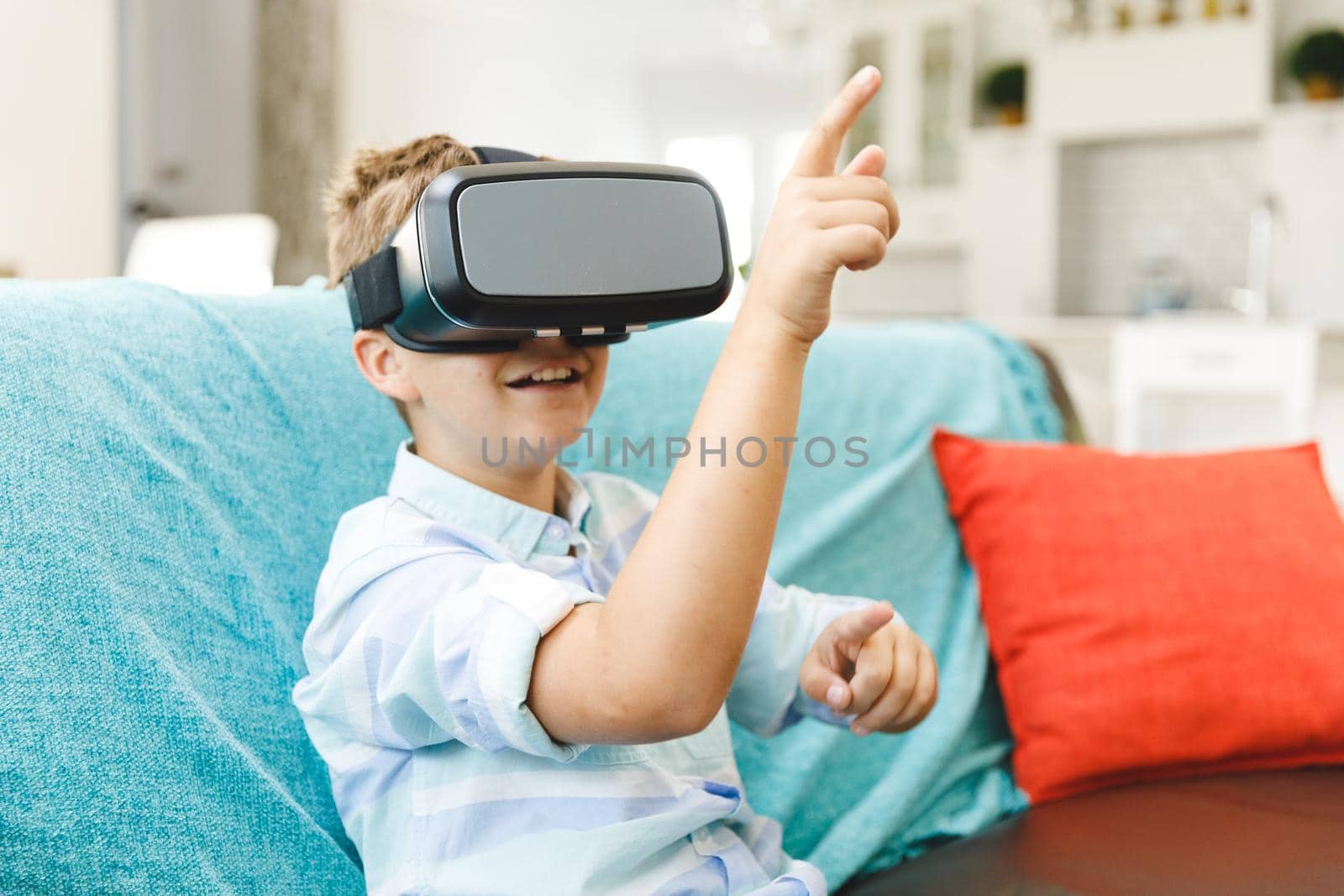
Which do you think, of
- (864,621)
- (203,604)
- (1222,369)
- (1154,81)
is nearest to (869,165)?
(864,621)

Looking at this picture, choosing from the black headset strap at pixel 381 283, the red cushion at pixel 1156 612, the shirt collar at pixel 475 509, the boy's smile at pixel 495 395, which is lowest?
the red cushion at pixel 1156 612

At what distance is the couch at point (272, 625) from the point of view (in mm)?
673

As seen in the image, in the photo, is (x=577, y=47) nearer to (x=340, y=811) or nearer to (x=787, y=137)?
(x=787, y=137)

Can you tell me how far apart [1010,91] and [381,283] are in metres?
5.13

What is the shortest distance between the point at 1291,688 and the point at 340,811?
93 centimetres

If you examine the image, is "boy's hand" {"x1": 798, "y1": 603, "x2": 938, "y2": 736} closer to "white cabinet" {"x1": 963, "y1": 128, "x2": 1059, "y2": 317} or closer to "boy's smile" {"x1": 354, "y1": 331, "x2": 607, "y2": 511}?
"boy's smile" {"x1": 354, "y1": 331, "x2": 607, "y2": 511}

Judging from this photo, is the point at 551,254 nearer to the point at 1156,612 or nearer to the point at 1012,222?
the point at 1156,612

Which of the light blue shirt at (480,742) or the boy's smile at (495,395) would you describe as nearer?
the light blue shirt at (480,742)

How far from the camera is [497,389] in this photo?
72 cm

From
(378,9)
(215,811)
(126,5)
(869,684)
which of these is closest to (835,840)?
(869,684)

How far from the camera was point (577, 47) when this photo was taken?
318 inches

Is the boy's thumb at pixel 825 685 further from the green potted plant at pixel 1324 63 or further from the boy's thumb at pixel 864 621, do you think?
the green potted plant at pixel 1324 63

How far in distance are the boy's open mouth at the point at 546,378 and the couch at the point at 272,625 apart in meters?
0.26

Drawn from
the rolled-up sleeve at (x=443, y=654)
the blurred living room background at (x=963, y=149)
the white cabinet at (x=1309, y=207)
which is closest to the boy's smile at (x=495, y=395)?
the rolled-up sleeve at (x=443, y=654)
